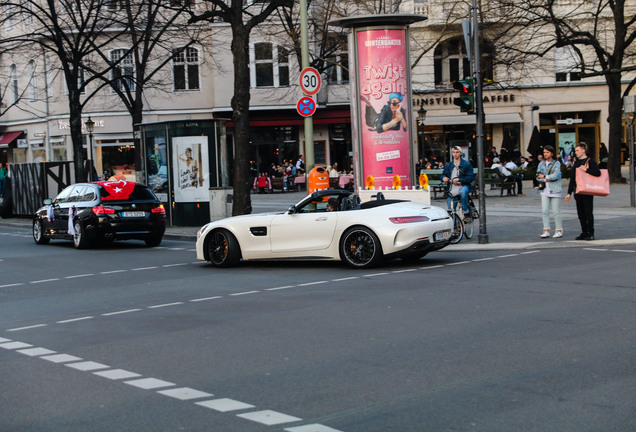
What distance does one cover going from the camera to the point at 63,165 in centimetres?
3347

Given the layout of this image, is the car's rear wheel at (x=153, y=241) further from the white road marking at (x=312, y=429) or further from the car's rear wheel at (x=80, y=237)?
the white road marking at (x=312, y=429)

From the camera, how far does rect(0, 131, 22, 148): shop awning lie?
2124 inches

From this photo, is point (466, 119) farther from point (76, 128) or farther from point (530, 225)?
point (530, 225)

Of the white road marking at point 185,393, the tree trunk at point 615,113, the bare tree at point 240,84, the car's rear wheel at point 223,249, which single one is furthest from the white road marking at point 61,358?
the tree trunk at point 615,113

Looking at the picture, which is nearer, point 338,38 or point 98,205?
point 98,205

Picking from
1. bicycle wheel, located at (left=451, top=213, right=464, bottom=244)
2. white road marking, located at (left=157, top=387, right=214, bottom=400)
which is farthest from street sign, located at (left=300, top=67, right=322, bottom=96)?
white road marking, located at (left=157, top=387, right=214, bottom=400)

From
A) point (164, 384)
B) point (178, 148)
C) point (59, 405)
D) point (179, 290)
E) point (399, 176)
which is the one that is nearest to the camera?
point (59, 405)

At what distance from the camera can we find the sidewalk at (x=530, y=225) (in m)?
16.9

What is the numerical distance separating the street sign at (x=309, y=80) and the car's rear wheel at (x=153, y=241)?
4.76m

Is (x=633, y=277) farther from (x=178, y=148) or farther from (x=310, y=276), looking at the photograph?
(x=178, y=148)

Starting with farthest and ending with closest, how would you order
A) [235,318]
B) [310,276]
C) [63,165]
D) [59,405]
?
[63,165] < [310,276] < [235,318] < [59,405]

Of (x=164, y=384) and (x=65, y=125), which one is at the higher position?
(x=65, y=125)

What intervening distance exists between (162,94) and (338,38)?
11168mm

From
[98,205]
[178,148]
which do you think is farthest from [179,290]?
[178,148]
